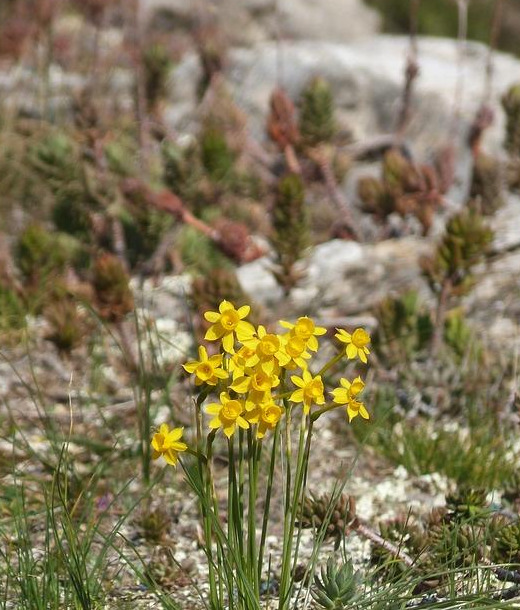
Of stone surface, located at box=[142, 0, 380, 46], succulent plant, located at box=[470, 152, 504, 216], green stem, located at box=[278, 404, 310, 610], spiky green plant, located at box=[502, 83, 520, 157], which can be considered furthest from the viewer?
stone surface, located at box=[142, 0, 380, 46]

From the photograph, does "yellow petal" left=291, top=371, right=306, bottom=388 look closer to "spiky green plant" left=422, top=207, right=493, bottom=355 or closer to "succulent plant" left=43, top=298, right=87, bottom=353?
"spiky green plant" left=422, top=207, right=493, bottom=355

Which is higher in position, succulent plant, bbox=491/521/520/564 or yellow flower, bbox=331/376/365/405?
yellow flower, bbox=331/376/365/405

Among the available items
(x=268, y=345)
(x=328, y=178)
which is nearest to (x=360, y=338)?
(x=268, y=345)

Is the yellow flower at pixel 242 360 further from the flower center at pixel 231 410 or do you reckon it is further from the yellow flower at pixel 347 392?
the yellow flower at pixel 347 392

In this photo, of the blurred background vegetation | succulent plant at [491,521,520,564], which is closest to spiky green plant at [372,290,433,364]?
succulent plant at [491,521,520,564]

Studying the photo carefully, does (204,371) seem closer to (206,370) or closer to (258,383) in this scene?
(206,370)
